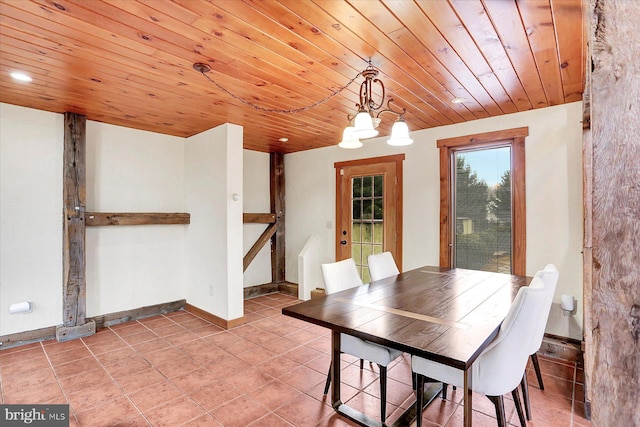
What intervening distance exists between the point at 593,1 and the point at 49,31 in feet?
8.27

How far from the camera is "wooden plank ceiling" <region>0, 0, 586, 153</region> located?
165cm

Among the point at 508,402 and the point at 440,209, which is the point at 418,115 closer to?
the point at 440,209

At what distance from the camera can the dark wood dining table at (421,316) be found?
1.51 meters

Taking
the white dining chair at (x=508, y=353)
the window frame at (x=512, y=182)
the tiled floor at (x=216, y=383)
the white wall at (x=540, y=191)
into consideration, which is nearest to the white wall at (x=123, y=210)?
the tiled floor at (x=216, y=383)

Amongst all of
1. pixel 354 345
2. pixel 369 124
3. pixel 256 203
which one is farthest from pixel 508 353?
pixel 256 203

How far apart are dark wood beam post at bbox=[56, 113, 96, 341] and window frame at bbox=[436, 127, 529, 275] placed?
13.1 feet

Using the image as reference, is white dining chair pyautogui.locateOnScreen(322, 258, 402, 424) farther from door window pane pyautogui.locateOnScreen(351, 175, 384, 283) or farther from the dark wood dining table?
door window pane pyautogui.locateOnScreen(351, 175, 384, 283)

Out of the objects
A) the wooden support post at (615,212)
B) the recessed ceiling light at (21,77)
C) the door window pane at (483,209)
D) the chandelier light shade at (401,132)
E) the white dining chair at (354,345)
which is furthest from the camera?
the door window pane at (483,209)

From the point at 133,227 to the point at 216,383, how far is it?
2.40 metres

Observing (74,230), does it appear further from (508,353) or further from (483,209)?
(483,209)

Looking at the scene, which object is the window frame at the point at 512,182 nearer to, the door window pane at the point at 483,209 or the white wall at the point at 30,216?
the door window pane at the point at 483,209

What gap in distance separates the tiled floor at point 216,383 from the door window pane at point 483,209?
1.12m

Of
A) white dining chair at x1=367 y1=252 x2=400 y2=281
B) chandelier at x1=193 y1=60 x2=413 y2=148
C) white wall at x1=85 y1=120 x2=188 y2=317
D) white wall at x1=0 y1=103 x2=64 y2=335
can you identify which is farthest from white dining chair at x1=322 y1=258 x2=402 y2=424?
white wall at x1=0 y1=103 x2=64 y2=335

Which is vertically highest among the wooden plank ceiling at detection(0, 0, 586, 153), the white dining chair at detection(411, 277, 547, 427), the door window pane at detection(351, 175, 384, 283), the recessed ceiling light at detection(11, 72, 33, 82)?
the recessed ceiling light at detection(11, 72, 33, 82)
